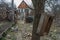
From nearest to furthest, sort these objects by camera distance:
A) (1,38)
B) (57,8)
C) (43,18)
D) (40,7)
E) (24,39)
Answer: (43,18) < (40,7) < (1,38) < (24,39) < (57,8)

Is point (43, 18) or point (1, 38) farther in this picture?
point (1, 38)

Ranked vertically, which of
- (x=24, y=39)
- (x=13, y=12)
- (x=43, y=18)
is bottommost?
(x=24, y=39)

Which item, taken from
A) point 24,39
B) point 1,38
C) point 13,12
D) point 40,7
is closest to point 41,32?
point 40,7

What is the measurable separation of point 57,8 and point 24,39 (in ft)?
11.2

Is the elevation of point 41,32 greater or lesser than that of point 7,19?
greater

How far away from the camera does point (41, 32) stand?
2939 mm

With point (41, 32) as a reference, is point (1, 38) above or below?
below

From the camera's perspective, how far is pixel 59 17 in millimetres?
10984

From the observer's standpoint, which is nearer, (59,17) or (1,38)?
(1,38)

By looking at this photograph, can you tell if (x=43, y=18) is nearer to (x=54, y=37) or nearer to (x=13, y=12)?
(x=54, y=37)

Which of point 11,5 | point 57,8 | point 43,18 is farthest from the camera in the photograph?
point 11,5

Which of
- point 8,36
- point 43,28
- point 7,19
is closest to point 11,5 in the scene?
point 7,19

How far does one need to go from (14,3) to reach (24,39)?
5995 millimetres

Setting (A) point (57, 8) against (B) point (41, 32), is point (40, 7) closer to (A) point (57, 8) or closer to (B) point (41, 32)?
(B) point (41, 32)
